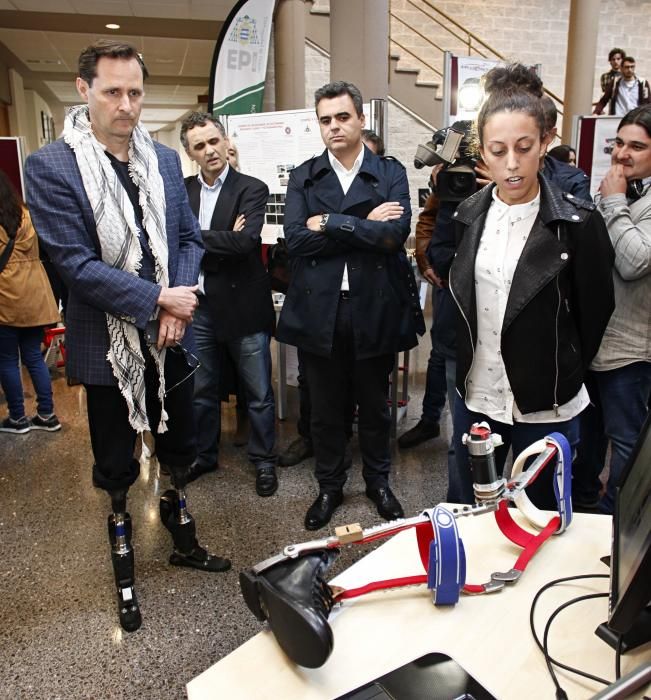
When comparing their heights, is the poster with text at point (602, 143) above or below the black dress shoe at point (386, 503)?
above

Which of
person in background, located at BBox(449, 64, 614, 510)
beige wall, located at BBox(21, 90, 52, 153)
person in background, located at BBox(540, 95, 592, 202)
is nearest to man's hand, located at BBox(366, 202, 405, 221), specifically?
person in background, located at BBox(540, 95, 592, 202)

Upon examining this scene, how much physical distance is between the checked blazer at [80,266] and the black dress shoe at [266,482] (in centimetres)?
116

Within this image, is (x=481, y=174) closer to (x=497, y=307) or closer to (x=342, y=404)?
(x=497, y=307)

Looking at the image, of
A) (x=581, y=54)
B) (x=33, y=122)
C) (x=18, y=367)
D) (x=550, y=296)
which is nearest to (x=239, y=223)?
(x=550, y=296)

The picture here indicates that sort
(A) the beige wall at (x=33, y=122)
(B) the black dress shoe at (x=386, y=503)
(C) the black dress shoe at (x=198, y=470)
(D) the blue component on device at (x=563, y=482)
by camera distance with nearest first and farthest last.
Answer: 1. (D) the blue component on device at (x=563, y=482)
2. (B) the black dress shoe at (x=386, y=503)
3. (C) the black dress shoe at (x=198, y=470)
4. (A) the beige wall at (x=33, y=122)

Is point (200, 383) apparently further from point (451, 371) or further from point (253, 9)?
point (253, 9)

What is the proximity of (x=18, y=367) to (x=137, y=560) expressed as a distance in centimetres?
178

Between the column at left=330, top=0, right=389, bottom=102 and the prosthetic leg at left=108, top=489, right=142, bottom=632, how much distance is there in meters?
3.09

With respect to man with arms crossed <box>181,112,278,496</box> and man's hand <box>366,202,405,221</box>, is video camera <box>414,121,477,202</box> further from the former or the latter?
man with arms crossed <box>181,112,278,496</box>

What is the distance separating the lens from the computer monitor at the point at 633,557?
2.13 feet

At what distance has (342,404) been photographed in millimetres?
2371

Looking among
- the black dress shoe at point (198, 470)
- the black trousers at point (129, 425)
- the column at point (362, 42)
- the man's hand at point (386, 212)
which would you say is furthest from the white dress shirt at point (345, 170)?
the column at point (362, 42)

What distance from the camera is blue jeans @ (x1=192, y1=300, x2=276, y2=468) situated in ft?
8.79

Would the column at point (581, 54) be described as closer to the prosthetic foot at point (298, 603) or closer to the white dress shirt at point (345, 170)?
the white dress shirt at point (345, 170)
